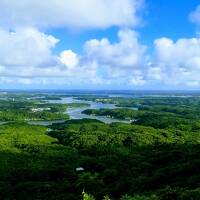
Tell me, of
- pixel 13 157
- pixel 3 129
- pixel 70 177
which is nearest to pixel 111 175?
pixel 70 177

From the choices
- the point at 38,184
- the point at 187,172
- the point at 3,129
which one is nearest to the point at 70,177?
the point at 38,184

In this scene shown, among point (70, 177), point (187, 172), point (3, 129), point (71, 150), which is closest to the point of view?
point (187, 172)

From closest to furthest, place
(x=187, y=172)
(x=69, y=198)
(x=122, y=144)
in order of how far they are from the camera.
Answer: (x=69, y=198) < (x=187, y=172) < (x=122, y=144)

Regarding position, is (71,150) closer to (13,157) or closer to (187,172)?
(13,157)

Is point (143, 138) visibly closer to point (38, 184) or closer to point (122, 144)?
point (122, 144)

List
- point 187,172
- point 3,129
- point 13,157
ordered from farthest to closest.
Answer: point 3,129
point 13,157
point 187,172

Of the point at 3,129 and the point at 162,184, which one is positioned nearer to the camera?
the point at 162,184

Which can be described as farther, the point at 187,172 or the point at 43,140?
the point at 43,140

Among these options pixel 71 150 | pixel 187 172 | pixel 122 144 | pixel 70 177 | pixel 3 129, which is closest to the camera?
pixel 187 172
